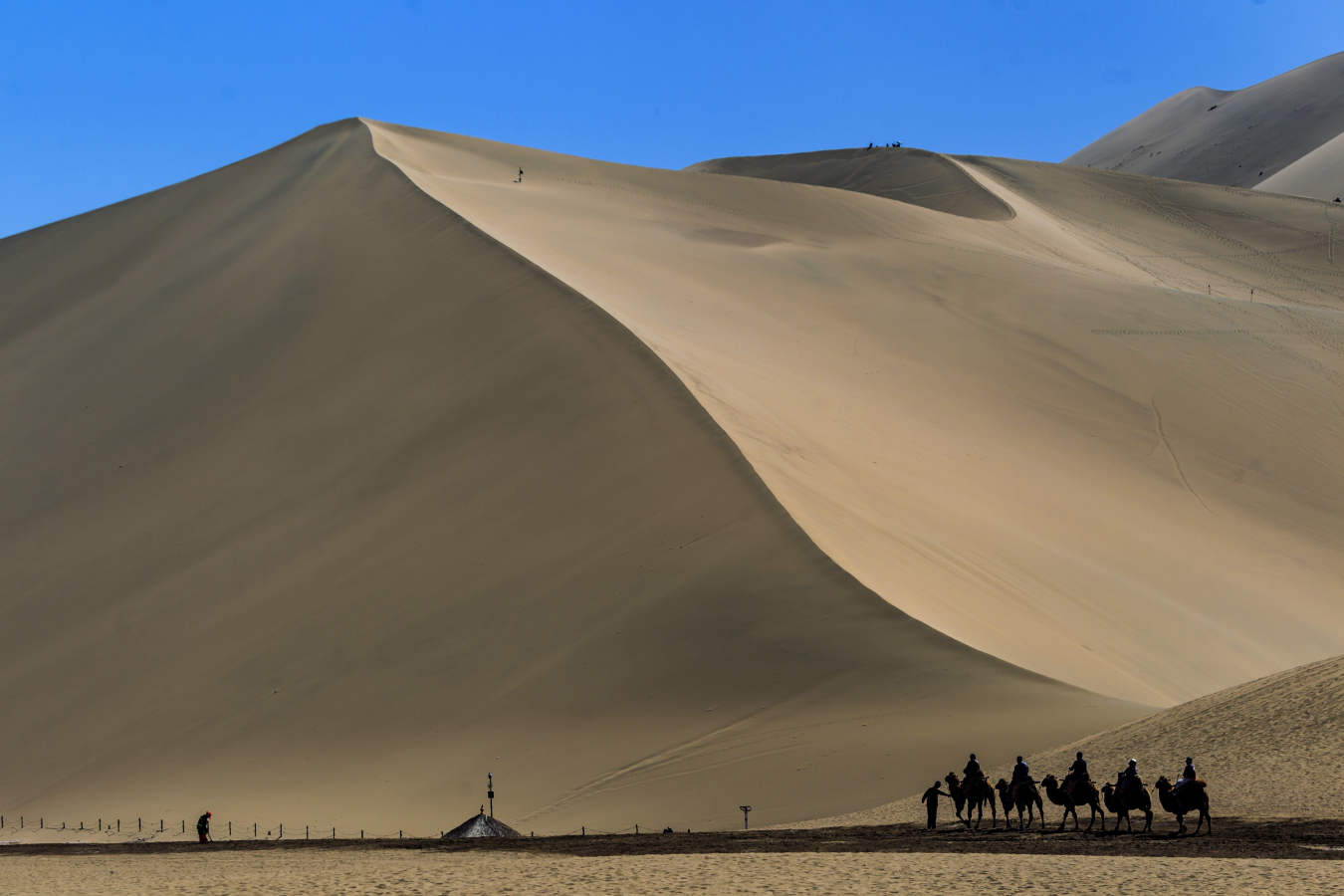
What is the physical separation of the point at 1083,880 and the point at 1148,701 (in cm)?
1025

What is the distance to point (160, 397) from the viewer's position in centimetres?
3722

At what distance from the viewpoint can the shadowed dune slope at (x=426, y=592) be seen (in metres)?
21.7

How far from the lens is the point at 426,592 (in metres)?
26.4

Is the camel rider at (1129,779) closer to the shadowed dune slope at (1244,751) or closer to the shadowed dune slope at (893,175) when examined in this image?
the shadowed dune slope at (1244,751)

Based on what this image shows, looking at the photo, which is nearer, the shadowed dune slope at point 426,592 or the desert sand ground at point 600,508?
the shadowed dune slope at point 426,592

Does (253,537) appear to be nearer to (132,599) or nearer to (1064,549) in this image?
(132,599)

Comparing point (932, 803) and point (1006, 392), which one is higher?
point (1006, 392)

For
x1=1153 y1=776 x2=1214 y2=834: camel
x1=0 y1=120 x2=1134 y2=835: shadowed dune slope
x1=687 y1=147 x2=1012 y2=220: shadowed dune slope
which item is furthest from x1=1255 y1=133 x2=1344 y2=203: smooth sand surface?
x1=1153 y1=776 x2=1214 y2=834: camel

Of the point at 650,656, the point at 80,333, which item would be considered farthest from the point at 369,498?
the point at 80,333

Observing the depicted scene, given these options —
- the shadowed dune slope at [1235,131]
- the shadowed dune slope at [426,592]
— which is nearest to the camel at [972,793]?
the shadowed dune slope at [426,592]

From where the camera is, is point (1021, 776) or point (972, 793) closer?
point (1021, 776)

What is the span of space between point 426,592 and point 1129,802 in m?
13.5

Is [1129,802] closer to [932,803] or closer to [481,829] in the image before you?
[932,803]

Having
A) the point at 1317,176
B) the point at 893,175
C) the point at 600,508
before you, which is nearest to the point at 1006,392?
the point at 600,508
